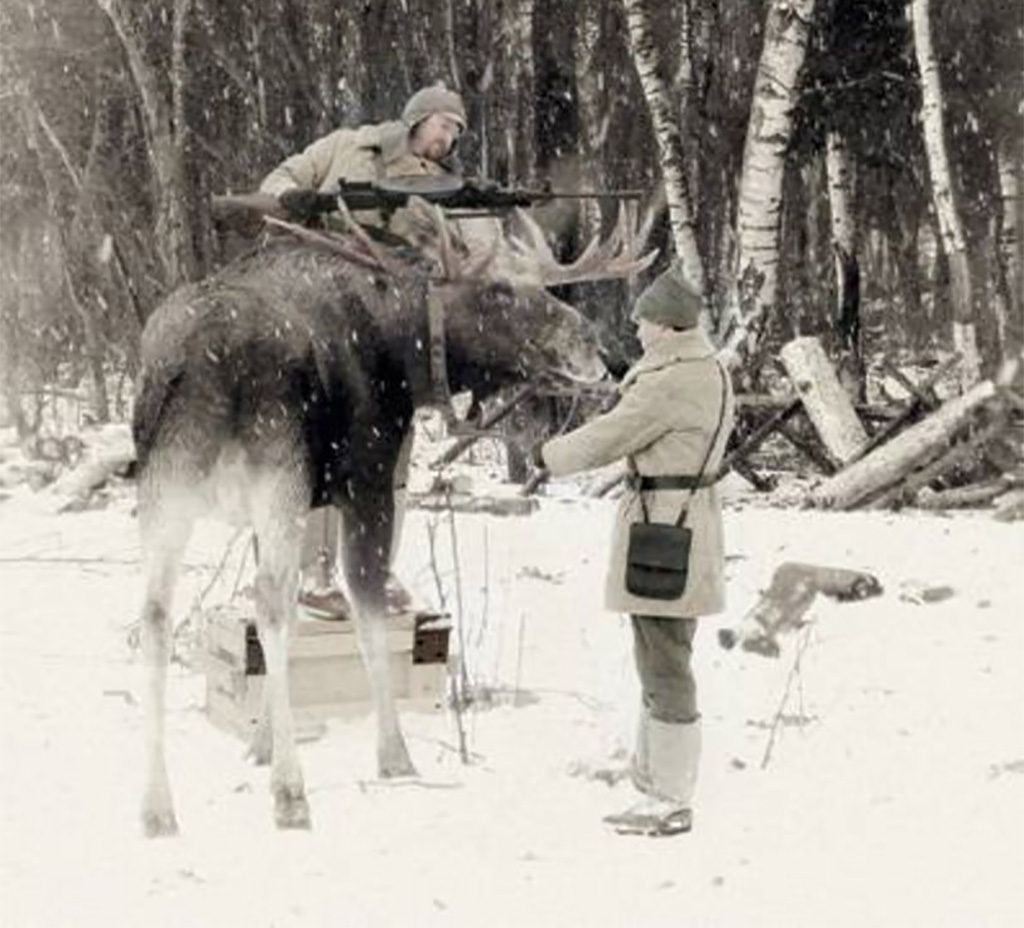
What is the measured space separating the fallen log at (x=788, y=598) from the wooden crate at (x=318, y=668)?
5.82 ft

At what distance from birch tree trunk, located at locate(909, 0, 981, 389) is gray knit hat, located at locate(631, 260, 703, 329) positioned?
9861 millimetres

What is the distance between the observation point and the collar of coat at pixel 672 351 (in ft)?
21.2

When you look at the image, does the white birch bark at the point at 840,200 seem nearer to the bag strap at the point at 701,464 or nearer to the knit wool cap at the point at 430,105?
the knit wool cap at the point at 430,105

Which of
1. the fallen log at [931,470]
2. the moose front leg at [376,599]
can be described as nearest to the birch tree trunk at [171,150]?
the fallen log at [931,470]

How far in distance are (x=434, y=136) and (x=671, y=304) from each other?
185 centimetres

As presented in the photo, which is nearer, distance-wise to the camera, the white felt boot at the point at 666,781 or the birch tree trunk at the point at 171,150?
the white felt boot at the point at 666,781

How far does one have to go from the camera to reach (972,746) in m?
7.24

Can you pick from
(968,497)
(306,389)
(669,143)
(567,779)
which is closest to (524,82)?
(669,143)

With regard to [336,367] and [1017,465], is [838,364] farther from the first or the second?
[336,367]

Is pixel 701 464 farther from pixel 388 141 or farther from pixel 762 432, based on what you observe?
pixel 762 432

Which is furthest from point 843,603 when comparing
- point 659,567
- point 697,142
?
point 697,142

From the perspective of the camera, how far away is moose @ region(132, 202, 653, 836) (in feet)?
21.4

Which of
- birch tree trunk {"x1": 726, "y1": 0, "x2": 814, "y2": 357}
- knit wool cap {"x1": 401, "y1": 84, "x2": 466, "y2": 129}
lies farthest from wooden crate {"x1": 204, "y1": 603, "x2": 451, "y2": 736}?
birch tree trunk {"x1": 726, "y1": 0, "x2": 814, "y2": 357}

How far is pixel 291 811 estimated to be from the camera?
20.8ft
